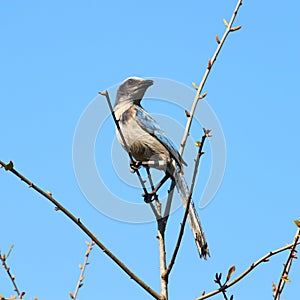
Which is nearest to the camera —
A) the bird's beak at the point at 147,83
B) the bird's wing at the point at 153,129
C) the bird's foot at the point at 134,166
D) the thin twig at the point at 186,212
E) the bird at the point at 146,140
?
the thin twig at the point at 186,212

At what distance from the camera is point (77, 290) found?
4258 mm

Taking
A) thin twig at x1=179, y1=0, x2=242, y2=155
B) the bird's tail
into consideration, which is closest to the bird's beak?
the bird's tail

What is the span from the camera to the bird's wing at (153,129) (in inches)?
251

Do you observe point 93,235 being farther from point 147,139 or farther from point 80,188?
point 147,139

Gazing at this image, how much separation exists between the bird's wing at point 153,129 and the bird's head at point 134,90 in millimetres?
323

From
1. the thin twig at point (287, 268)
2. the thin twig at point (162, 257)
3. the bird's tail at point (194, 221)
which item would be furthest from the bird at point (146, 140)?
the thin twig at point (287, 268)

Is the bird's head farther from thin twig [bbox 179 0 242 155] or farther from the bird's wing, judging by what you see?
thin twig [bbox 179 0 242 155]

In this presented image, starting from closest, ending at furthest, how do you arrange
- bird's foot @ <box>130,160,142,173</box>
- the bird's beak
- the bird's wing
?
1. bird's foot @ <box>130,160,142,173</box>
2. the bird's wing
3. the bird's beak

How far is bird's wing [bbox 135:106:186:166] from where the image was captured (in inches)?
251

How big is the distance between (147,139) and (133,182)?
4.42 feet

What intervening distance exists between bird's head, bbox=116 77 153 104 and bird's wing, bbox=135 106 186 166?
0.32 metres

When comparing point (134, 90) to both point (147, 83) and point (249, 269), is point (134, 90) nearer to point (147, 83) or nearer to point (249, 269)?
point (147, 83)

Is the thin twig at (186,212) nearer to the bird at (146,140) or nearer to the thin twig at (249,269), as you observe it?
the thin twig at (249,269)

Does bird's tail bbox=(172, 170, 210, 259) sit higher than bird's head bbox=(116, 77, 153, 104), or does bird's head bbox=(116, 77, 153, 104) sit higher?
bird's head bbox=(116, 77, 153, 104)
